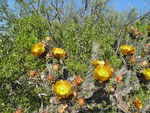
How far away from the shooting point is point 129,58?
1.90 meters

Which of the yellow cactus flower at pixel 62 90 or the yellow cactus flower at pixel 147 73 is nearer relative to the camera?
the yellow cactus flower at pixel 62 90

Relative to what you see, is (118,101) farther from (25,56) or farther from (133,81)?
(25,56)

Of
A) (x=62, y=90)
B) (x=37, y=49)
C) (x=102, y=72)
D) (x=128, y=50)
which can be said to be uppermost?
(x=37, y=49)

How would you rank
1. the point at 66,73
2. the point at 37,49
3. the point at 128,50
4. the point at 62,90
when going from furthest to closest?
the point at 66,73 → the point at 128,50 → the point at 37,49 → the point at 62,90

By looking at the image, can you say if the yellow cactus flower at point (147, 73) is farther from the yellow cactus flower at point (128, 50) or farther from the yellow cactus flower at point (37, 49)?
the yellow cactus flower at point (37, 49)

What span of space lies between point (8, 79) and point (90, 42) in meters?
2.80

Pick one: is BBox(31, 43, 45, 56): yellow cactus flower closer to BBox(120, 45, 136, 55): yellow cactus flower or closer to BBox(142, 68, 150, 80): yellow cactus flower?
BBox(120, 45, 136, 55): yellow cactus flower

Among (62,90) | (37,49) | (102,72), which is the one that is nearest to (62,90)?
(62,90)

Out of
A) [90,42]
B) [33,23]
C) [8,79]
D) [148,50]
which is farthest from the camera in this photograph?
[90,42]

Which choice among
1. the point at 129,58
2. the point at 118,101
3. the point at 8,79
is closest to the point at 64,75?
the point at 118,101

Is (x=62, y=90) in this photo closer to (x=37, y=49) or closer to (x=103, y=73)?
(x=103, y=73)

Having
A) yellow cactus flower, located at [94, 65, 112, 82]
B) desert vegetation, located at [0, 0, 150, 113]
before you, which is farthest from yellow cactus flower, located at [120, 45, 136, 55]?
yellow cactus flower, located at [94, 65, 112, 82]

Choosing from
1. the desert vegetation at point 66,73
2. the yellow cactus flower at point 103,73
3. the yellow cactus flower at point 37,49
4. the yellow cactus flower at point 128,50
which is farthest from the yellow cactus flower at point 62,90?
the yellow cactus flower at point 128,50

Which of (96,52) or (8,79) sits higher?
(96,52)
